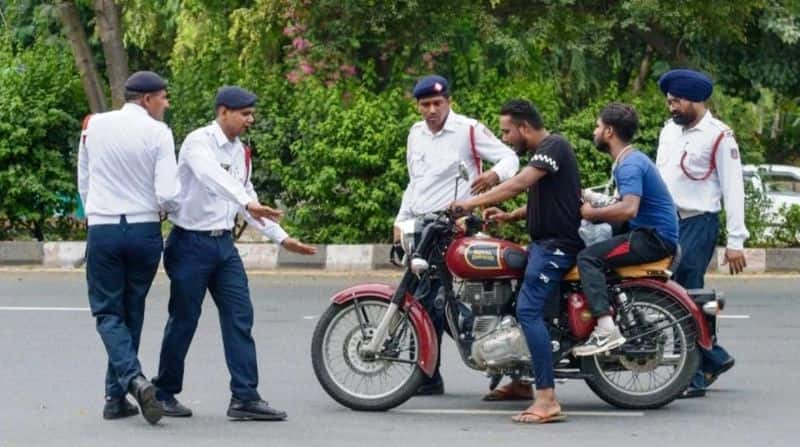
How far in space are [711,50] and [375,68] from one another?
8983 millimetres

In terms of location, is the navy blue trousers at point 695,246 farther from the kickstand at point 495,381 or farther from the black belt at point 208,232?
the black belt at point 208,232

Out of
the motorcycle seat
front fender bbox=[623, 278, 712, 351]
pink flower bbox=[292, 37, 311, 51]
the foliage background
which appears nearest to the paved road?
front fender bbox=[623, 278, 712, 351]

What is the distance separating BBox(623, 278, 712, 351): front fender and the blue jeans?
406mm

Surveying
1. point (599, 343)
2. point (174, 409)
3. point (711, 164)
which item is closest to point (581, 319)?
point (599, 343)

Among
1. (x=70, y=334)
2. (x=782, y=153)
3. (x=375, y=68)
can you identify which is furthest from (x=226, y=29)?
(x=782, y=153)

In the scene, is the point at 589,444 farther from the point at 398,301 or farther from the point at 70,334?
the point at 70,334

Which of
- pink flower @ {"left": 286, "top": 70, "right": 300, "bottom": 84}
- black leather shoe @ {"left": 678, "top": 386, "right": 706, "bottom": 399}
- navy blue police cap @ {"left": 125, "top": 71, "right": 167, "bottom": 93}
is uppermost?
pink flower @ {"left": 286, "top": 70, "right": 300, "bottom": 84}

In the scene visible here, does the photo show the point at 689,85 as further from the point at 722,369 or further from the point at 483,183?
the point at 722,369

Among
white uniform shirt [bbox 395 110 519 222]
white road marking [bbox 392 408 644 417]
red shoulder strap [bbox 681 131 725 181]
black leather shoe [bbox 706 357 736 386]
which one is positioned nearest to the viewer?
white road marking [bbox 392 408 644 417]

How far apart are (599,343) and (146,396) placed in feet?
7.41

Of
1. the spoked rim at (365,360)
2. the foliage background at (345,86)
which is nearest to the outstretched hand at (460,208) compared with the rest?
the spoked rim at (365,360)

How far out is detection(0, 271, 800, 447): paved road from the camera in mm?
8367

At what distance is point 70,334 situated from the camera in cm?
1227

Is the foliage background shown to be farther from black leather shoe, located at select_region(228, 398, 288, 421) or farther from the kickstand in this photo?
black leather shoe, located at select_region(228, 398, 288, 421)
